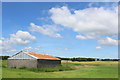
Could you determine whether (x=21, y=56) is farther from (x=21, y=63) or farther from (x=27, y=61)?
(x=27, y=61)

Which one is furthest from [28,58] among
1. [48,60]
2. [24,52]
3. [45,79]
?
[45,79]

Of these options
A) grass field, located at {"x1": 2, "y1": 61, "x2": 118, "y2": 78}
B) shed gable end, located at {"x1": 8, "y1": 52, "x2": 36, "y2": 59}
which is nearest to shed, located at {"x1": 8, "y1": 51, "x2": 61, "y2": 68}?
shed gable end, located at {"x1": 8, "y1": 52, "x2": 36, "y2": 59}

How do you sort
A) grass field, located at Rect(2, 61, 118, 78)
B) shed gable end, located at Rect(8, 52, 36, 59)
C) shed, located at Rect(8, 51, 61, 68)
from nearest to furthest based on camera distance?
grass field, located at Rect(2, 61, 118, 78) < shed, located at Rect(8, 51, 61, 68) < shed gable end, located at Rect(8, 52, 36, 59)

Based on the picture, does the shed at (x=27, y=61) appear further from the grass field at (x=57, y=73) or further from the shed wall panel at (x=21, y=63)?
the grass field at (x=57, y=73)

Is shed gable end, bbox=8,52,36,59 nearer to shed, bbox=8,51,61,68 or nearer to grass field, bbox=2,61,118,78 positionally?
shed, bbox=8,51,61,68

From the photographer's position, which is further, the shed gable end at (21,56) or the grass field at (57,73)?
the shed gable end at (21,56)

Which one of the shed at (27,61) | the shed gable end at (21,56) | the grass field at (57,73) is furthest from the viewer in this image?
the shed gable end at (21,56)

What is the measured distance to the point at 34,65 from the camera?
42781 millimetres

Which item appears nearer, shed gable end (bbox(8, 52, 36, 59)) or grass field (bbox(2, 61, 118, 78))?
grass field (bbox(2, 61, 118, 78))

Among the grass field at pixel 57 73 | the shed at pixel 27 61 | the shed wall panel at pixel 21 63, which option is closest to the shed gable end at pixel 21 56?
the shed at pixel 27 61

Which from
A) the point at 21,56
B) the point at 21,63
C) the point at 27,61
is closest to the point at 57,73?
the point at 27,61

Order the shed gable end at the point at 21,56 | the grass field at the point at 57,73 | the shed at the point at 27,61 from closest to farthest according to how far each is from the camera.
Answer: the grass field at the point at 57,73, the shed at the point at 27,61, the shed gable end at the point at 21,56

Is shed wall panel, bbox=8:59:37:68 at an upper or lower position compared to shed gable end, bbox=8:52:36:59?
lower

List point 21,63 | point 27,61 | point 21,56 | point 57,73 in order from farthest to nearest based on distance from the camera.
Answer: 1. point 21,56
2. point 21,63
3. point 27,61
4. point 57,73
